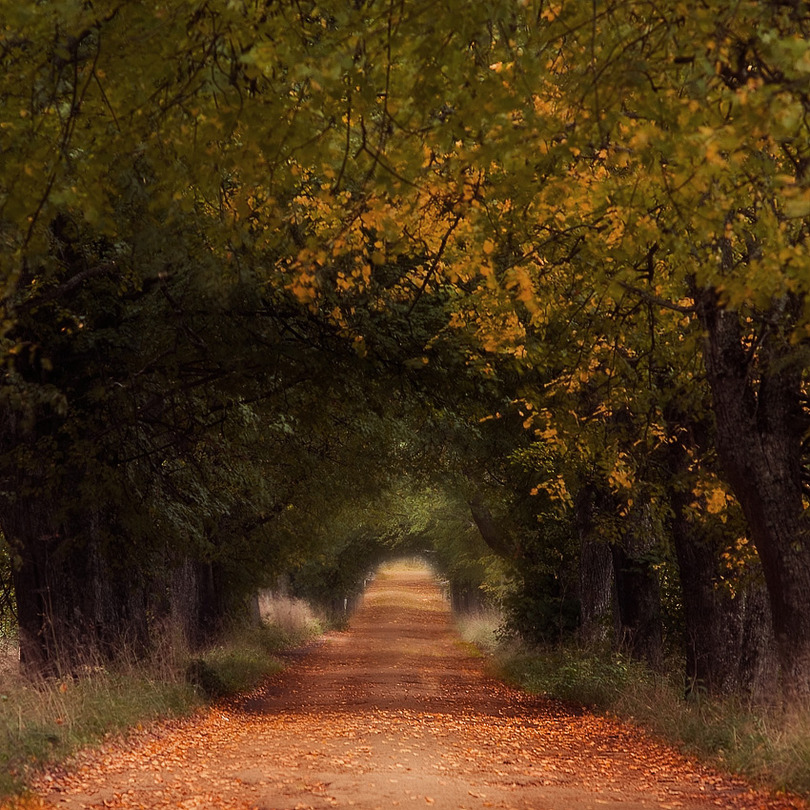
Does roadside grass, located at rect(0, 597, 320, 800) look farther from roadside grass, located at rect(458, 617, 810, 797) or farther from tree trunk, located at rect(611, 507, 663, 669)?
→ tree trunk, located at rect(611, 507, 663, 669)

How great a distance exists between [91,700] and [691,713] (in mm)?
6293

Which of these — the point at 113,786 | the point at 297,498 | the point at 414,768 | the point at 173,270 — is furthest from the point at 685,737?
the point at 297,498

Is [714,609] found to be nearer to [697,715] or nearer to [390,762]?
[697,715]

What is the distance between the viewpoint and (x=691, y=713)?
40.2 ft

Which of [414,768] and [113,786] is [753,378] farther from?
[113,786]

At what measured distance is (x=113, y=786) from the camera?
9133 mm

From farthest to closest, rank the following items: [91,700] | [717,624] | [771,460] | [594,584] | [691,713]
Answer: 1. [594,584]
2. [717,624]
3. [691,713]
4. [91,700]
5. [771,460]

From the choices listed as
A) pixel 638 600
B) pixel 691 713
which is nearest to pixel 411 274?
pixel 691 713

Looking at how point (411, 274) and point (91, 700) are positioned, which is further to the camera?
point (411, 274)

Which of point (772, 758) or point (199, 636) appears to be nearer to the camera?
point (772, 758)

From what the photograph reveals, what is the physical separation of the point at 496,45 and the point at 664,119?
177cm

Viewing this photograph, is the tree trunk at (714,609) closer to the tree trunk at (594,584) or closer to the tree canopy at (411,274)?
the tree canopy at (411,274)

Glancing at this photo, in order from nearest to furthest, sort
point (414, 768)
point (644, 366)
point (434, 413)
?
point (414, 768)
point (644, 366)
point (434, 413)

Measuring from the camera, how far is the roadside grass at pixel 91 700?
366 inches
